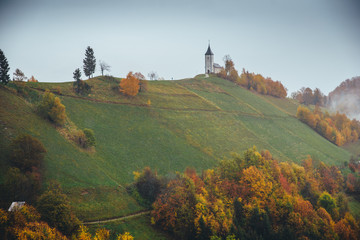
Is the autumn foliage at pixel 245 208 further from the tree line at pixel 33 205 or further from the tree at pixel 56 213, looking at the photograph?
the tree at pixel 56 213

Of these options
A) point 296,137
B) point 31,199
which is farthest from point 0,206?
point 296,137

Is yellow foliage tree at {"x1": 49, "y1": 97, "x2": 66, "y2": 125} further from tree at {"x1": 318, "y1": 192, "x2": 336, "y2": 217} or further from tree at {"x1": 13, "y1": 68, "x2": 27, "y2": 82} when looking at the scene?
tree at {"x1": 318, "y1": 192, "x2": 336, "y2": 217}

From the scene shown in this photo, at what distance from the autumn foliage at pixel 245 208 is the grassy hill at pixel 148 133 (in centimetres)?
743

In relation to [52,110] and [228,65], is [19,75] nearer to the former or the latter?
[52,110]

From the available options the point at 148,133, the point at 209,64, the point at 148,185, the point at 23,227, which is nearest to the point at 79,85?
the point at 148,133

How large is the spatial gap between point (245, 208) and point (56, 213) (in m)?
30.5

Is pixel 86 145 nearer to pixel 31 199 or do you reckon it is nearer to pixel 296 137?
pixel 31 199

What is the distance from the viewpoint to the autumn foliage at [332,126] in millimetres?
122000

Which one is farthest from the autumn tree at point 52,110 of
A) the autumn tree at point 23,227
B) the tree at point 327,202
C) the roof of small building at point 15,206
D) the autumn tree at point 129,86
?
the tree at point 327,202

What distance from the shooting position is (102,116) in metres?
71.5

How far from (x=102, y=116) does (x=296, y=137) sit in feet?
245

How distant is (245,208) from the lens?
48281mm

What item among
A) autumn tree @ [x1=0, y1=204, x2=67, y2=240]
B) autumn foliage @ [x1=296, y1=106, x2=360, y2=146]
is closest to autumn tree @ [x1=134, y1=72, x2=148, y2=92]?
autumn tree @ [x1=0, y1=204, x2=67, y2=240]

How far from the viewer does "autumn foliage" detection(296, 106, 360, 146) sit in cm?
12200
